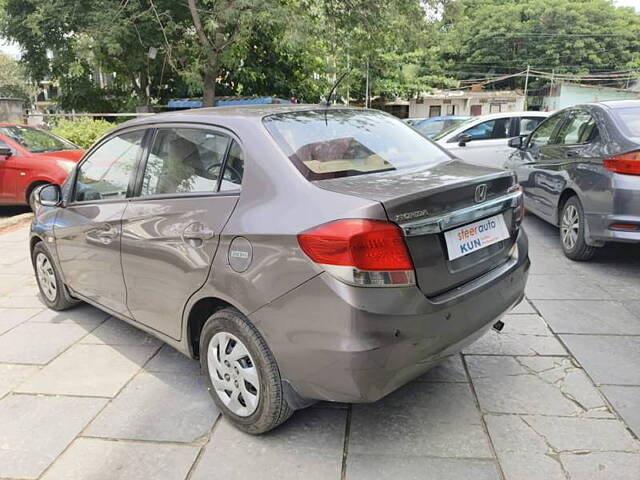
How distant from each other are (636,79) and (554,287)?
56650 mm

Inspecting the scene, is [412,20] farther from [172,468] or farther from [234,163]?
[172,468]

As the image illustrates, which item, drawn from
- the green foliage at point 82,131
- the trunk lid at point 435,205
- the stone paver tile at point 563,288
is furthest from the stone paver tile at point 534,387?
the green foliage at point 82,131

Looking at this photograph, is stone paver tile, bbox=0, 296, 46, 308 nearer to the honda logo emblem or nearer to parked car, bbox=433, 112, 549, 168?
the honda logo emblem

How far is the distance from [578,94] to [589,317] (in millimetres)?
45540

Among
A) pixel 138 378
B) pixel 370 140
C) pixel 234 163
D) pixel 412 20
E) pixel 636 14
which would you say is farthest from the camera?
pixel 636 14

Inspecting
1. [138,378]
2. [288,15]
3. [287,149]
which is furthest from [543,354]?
[288,15]

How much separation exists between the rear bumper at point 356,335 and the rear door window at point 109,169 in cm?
156

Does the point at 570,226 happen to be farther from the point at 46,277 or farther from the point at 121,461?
the point at 46,277

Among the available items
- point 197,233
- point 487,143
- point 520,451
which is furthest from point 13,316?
point 487,143

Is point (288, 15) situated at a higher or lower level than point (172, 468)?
higher

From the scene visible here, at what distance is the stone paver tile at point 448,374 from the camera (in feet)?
10.2

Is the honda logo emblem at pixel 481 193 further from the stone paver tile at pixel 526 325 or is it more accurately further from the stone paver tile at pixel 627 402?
the stone paver tile at pixel 526 325

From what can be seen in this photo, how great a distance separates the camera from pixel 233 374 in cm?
266

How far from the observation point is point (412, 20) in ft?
49.0
